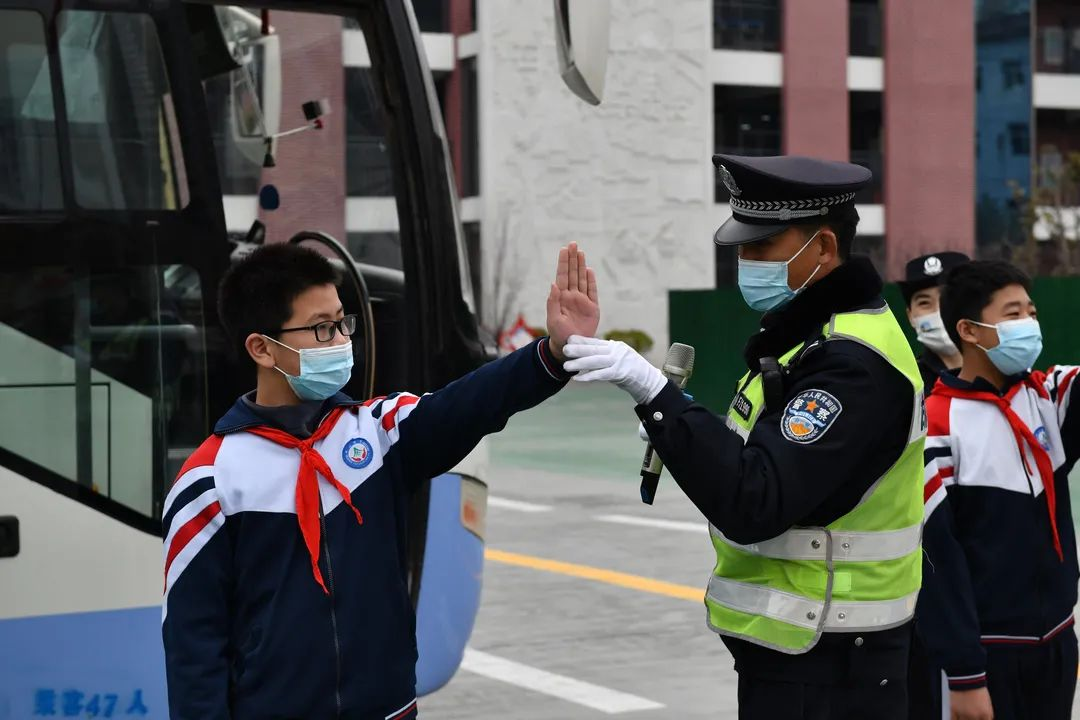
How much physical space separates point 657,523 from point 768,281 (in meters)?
9.57

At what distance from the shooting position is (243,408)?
3.51 metres

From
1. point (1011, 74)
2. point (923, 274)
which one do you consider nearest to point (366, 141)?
point (923, 274)

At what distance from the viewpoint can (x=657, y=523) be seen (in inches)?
511

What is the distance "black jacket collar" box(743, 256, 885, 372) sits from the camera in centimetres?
350

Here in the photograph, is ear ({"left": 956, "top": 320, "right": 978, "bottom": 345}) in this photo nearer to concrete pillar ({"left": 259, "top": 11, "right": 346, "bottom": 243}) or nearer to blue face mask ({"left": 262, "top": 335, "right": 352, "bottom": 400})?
blue face mask ({"left": 262, "top": 335, "right": 352, "bottom": 400})

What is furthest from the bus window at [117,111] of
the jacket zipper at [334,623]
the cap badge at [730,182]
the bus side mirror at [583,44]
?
the cap badge at [730,182]

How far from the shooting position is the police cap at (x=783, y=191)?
3455 millimetres

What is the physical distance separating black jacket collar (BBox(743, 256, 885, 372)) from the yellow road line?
6134 mm

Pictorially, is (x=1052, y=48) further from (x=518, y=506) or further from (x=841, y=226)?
(x=841, y=226)

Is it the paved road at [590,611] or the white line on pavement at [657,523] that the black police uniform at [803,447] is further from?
the white line on pavement at [657,523]

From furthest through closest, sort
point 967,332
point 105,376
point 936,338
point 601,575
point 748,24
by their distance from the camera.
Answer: point 748,24
point 601,575
point 936,338
point 105,376
point 967,332

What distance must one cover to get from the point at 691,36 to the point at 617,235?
5.07 metres

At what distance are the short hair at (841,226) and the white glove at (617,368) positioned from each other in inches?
19.8

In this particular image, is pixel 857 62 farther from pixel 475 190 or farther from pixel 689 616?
pixel 689 616
